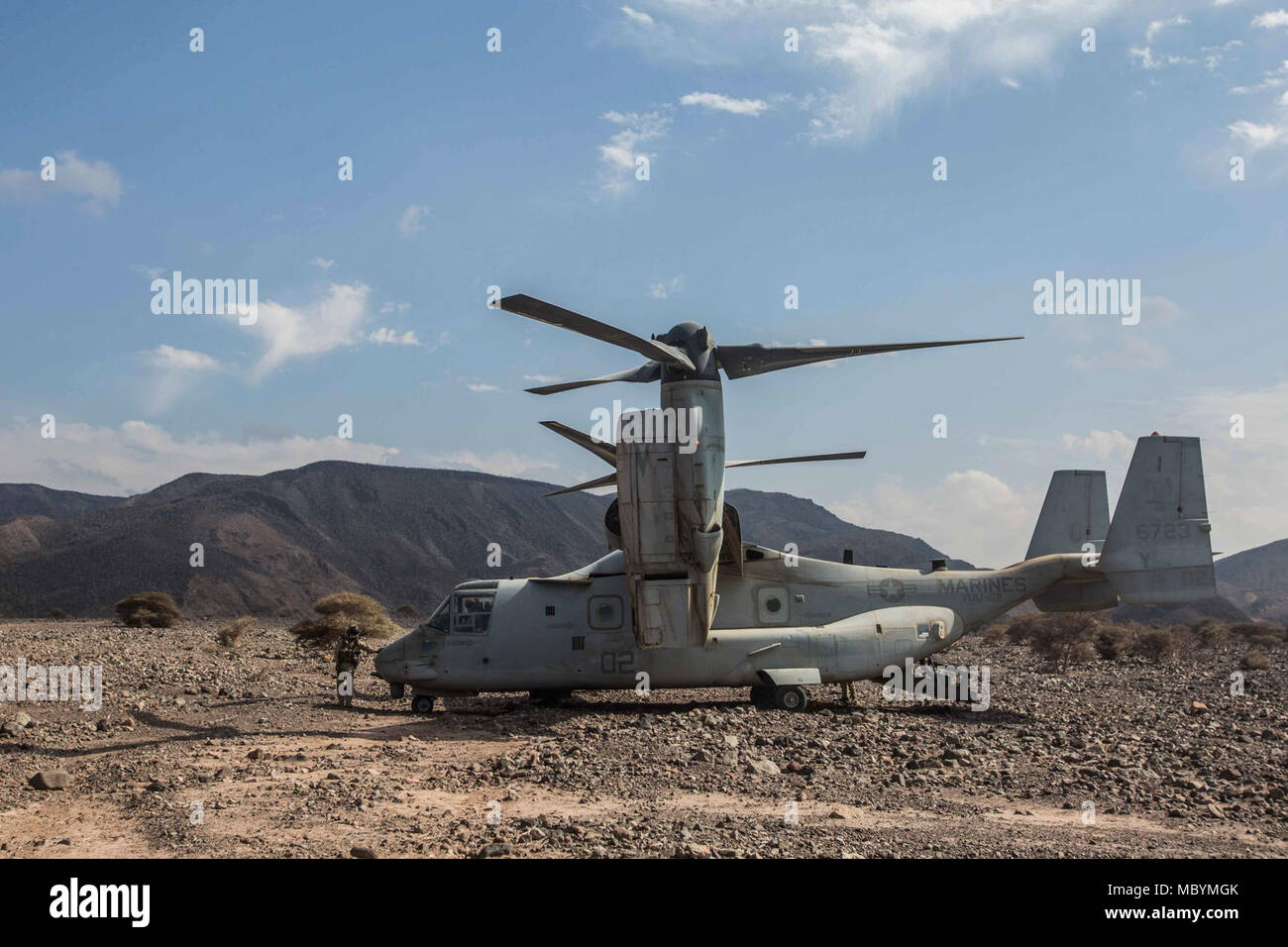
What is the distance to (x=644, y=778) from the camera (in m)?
10.4

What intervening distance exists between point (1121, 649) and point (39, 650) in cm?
2991

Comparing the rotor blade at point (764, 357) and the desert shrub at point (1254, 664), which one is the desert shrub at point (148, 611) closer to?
the rotor blade at point (764, 357)

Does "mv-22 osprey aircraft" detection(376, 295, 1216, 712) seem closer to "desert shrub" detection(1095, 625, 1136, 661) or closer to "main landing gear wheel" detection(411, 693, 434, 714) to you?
"main landing gear wheel" detection(411, 693, 434, 714)

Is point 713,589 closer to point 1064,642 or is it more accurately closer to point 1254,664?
point 1254,664

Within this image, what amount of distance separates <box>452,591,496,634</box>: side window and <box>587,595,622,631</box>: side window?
5.71 ft

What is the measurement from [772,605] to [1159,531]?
7.46m

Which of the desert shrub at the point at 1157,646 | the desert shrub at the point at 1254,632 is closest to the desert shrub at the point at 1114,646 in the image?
the desert shrub at the point at 1157,646

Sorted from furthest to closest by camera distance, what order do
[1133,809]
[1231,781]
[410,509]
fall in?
1. [410,509]
2. [1231,781]
3. [1133,809]

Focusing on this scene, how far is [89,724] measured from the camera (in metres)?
13.4

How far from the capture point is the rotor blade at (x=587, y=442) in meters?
16.3

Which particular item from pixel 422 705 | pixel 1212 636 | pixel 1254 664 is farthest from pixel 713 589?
pixel 1212 636

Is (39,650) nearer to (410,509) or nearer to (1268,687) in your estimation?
(1268,687)
